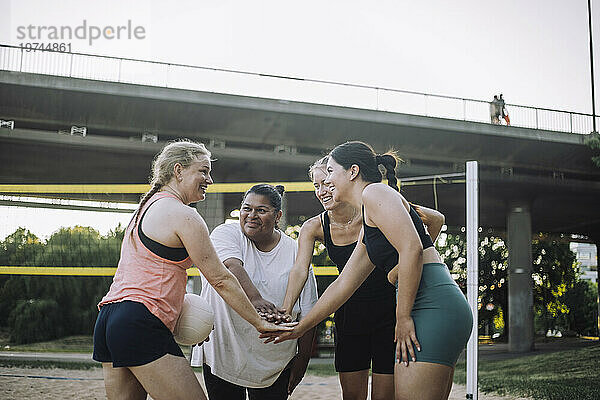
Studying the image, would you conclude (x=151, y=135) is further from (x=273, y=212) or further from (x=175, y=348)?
(x=175, y=348)

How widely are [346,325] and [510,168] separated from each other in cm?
1185

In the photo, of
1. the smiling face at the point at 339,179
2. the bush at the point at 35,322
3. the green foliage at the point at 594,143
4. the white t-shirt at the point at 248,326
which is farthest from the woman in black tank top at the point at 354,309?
the green foliage at the point at 594,143

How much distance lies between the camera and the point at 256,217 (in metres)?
2.97

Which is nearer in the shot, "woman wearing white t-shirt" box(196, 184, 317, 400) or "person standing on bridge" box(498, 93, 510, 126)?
"woman wearing white t-shirt" box(196, 184, 317, 400)

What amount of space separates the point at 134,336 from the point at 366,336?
1.36m

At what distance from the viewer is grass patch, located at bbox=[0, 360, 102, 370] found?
8.77 meters

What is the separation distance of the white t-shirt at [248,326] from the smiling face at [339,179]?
61cm

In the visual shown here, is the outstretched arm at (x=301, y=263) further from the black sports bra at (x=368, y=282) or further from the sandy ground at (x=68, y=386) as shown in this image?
the sandy ground at (x=68, y=386)

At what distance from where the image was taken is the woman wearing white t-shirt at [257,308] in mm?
2852

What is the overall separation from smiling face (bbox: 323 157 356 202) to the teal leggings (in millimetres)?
522

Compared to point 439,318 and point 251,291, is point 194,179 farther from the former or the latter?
point 439,318

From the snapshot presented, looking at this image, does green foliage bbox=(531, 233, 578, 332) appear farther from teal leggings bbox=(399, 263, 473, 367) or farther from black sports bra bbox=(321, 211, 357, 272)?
teal leggings bbox=(399, 263, 473, 367)

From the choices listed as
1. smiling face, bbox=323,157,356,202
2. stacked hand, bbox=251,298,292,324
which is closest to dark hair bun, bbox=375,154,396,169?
smiling face, bbox=323,157,356,202

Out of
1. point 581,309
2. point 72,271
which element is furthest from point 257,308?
point 581,309
